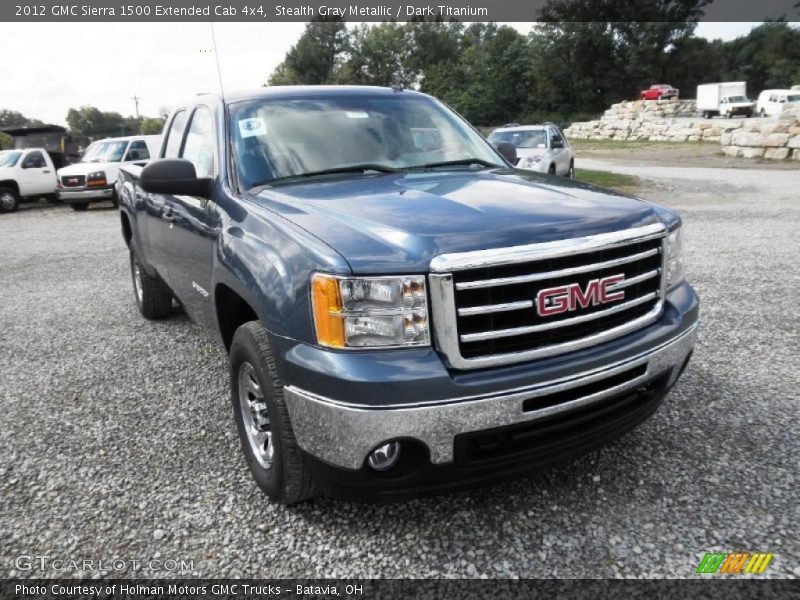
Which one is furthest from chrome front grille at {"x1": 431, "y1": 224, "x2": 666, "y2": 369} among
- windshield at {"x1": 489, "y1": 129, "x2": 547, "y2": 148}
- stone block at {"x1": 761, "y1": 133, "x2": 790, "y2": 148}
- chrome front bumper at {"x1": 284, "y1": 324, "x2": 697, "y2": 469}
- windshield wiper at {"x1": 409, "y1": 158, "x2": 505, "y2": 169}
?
stone block at {"x1": 761, "y1": 133, "x2": 790, "y2": 148}

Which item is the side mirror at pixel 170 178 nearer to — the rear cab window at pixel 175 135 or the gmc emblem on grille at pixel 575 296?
the rear cab window at pixel 175 135

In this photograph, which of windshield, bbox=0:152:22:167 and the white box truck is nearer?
windshield, bbox=0:152:22:167

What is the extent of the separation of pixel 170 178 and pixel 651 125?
3771 centimetres

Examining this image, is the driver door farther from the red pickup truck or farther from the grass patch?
the red pickup truck

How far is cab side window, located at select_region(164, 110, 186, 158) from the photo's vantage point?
14.4 ft

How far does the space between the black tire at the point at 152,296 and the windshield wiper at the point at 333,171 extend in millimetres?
2689

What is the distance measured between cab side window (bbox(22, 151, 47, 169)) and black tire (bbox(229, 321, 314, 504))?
18591 millimetres

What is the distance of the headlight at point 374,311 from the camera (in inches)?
84.6

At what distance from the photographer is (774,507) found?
8.52ft

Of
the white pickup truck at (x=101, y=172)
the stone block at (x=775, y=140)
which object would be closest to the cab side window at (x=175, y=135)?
the white pickup truck at (x=101, y=172)

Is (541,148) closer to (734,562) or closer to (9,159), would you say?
(734,562)

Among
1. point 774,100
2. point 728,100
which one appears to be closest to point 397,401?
point 774,100

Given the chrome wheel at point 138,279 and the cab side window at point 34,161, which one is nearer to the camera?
the chrome wheel at point 138,279

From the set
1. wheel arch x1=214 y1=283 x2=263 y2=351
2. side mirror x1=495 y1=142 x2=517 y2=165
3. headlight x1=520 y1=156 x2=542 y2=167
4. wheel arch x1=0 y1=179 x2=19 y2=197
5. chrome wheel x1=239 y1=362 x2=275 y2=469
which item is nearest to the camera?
chrome wheel x1=239 y1=362 x2=275 y2=469
